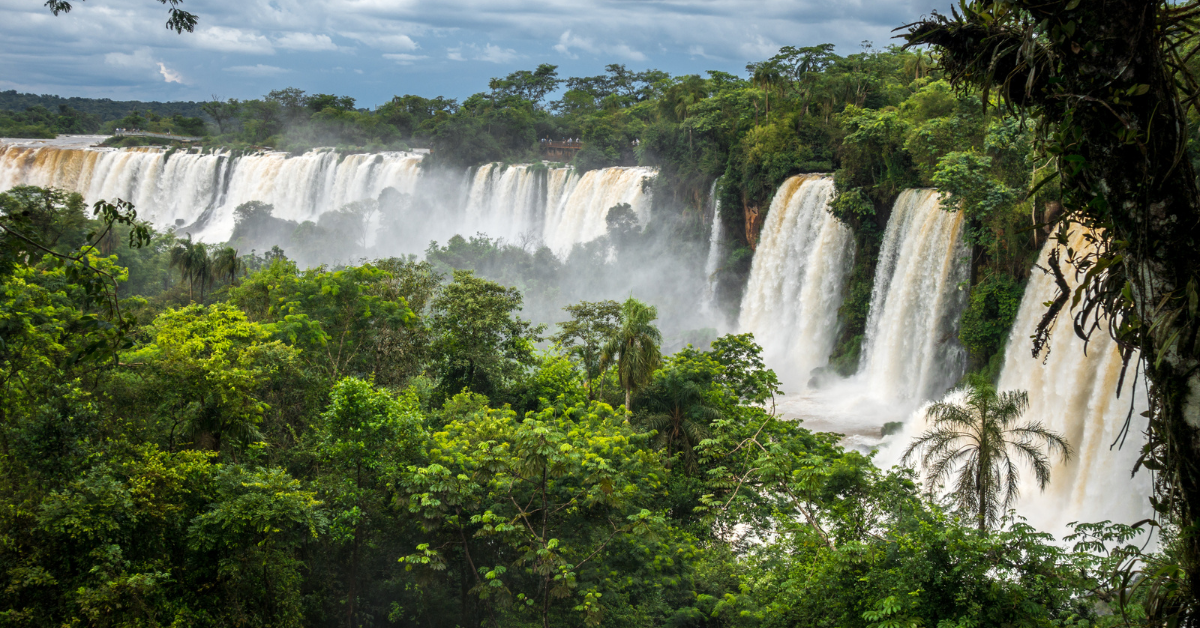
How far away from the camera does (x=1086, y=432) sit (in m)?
14.4

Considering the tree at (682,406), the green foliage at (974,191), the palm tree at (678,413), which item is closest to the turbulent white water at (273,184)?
the green foliage at (974,191)

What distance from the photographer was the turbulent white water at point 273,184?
4503 cm

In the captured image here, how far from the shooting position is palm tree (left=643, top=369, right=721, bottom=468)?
49.3 ft

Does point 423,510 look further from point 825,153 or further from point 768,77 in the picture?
point 768,77

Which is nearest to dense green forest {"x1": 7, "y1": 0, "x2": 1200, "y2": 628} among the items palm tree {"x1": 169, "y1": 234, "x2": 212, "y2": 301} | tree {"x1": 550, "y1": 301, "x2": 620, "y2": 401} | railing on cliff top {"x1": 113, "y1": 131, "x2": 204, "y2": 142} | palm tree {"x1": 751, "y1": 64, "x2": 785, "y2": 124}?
tree {"x1": 550, "y1": 301, "x2": 620, "y2": 401}

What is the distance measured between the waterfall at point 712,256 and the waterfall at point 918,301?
11849mm

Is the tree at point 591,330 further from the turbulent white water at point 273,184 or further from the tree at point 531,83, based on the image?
the tree at point 531,83

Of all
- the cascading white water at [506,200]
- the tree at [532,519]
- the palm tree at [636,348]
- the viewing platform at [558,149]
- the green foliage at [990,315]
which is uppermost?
the viewing platform at [558,149]

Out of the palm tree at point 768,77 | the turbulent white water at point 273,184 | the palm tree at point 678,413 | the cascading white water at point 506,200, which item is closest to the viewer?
the palm tree at point 678,413

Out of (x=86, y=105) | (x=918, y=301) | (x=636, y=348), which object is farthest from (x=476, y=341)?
(x=86, y=105)

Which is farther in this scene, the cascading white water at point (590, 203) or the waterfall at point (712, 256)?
the cascading white water at point (590, 203)

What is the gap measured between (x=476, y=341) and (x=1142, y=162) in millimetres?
16392

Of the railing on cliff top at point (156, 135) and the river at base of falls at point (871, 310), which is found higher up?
the railing on cliff top at point (156, 135)

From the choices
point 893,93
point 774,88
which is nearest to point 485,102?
point 774,88
